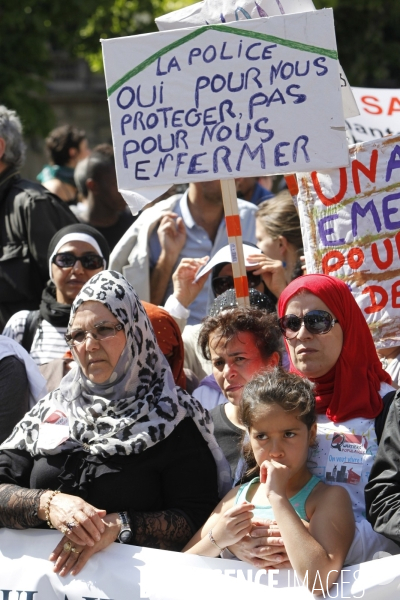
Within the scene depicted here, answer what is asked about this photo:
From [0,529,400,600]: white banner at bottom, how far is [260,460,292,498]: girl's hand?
26 centimetres

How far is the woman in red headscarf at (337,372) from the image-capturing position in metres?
3.35

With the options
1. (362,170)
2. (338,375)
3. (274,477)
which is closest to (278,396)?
(274,477)

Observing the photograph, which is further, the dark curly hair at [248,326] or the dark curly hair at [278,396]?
the dark curly hair at [248,326]

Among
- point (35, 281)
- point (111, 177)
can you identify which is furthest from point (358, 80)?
point (35, 281)

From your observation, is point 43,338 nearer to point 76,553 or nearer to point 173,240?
point 173,240

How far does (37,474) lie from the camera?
3535 millimetres

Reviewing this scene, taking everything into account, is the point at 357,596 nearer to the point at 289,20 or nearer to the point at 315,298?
the point at 315,298

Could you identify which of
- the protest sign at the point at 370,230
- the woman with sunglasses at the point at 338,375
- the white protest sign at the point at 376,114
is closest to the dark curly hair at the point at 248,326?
the woman with sunglasses at the point at 338,375

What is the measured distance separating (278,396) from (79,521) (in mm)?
790

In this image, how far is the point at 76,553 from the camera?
333 centimetres

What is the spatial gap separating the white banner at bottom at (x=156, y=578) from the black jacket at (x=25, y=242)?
2289 mm

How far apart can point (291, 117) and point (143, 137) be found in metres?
0.62

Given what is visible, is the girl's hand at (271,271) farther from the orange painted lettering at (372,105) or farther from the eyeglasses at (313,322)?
the orange painted lettering at (372,105)

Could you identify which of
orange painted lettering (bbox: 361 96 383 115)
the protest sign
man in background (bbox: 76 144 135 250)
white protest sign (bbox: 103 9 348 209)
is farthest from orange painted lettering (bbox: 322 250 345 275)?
man in background (bbox: 76 144 135 250)
